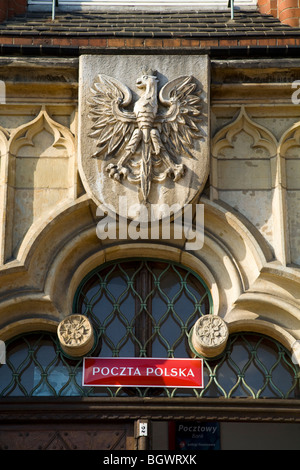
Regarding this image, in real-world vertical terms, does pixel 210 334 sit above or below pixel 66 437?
above

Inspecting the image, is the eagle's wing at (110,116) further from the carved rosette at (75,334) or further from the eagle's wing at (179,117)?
the carved rosette at (75,334)

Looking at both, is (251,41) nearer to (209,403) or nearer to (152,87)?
(152,87)

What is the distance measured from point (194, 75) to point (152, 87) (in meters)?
0.48

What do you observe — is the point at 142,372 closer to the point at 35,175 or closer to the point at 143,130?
the point at 35,175

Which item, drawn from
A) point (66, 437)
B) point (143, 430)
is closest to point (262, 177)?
point (143, 430)

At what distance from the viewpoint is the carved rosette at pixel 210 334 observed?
1019 cm

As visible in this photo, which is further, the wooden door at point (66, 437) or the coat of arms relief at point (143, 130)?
the coat of arms relief at point (143, 130)

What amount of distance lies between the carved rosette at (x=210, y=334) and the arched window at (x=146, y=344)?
7.5 inches

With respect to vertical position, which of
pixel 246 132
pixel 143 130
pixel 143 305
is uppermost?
pixel 246 132

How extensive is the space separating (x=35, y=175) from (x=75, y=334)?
5.73 ft

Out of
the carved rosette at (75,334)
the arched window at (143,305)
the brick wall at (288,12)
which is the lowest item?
the carved rosette at (75,334)

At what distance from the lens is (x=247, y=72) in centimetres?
1095

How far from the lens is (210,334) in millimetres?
10211

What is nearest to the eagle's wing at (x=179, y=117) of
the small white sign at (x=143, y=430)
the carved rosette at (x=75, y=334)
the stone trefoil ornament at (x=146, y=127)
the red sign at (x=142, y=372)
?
the stone trefoil ornament at (x=146, y=127)
